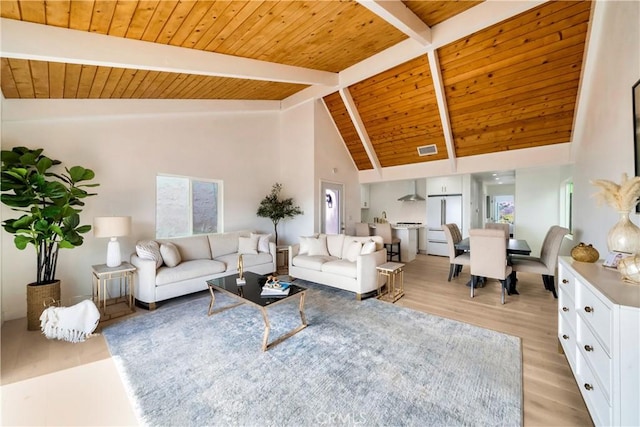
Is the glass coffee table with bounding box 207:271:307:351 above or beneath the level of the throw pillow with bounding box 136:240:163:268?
beneath

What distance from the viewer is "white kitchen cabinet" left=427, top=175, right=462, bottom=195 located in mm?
7227

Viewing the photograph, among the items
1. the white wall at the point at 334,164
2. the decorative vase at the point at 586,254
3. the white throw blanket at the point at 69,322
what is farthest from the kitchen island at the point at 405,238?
the white throw blanket at the point at 69,322

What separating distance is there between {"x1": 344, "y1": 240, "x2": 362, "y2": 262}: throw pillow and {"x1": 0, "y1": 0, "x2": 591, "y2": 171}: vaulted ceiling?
2810 mm

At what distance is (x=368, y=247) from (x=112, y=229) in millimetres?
3476

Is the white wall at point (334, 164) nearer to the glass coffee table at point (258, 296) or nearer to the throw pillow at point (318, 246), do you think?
the throw pillow at point (318, 246)

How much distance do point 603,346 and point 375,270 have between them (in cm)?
268

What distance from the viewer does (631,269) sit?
146 cm

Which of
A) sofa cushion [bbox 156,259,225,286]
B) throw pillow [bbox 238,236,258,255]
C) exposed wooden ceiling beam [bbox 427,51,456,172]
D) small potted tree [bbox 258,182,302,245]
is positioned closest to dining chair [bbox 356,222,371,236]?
small potted tree [bbox 258,182,302,245]

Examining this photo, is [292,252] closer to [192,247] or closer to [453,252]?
[192,247]

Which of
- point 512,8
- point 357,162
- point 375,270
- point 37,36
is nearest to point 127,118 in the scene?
point 37,36

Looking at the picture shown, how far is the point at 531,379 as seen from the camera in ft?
6.73

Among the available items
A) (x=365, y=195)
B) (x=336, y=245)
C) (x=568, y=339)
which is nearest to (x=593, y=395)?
(x=568, y=339)

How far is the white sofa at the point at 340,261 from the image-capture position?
384cm

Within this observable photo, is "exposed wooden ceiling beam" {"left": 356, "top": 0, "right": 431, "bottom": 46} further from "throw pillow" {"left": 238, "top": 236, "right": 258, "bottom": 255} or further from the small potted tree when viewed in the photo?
"throw pillow" {"left": 238, "top": 236, "right": 258, "bottom": 255}
